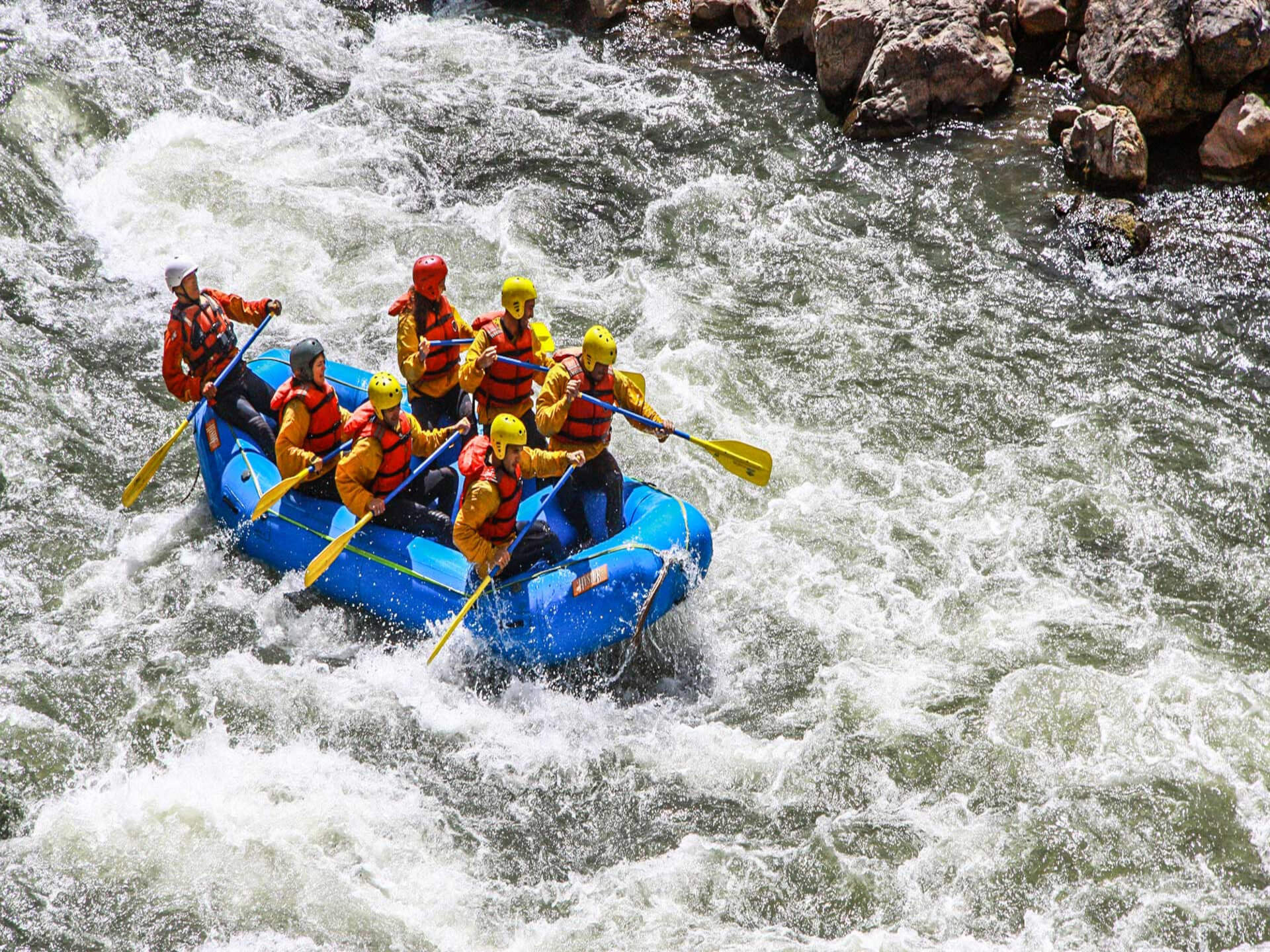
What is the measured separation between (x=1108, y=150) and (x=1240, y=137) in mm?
1096

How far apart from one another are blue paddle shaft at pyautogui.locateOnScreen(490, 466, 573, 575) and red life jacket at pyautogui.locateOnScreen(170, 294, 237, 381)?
95.9 inches

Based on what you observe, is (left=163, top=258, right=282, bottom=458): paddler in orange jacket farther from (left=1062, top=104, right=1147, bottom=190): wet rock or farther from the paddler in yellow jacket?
(left=1062, top=104, right=1147, bottom=190): wet rock

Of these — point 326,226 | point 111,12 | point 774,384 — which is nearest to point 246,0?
point 111,12

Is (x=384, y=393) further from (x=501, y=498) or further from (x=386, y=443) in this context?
(x=501, y=498)

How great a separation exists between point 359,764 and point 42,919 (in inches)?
64.0

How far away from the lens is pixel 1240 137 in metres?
9.82

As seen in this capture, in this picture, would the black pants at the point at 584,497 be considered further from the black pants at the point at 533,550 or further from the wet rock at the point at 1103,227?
the wet rock at the point at 1103,227

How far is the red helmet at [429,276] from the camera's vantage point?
7.25 meters

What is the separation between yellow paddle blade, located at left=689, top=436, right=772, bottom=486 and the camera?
23.6 feet

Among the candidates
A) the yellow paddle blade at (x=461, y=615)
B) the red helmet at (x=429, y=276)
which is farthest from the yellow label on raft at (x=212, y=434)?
the yellow paddle blade at (x=461, y=615)

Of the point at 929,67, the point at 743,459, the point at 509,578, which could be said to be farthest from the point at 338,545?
the point at 929,67

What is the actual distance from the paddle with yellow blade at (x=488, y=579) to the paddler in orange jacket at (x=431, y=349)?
91cm

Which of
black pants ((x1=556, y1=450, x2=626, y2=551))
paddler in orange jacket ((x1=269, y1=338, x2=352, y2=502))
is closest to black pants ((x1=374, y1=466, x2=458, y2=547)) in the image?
paddler in orange jacket ((x1=269, y1=338, x2=352, y2=502))

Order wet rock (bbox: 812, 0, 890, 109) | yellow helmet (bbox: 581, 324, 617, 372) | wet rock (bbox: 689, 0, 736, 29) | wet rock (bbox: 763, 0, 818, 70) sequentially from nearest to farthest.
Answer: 1. yellow helmet (bbox: 581, 324, 617, 372)
2. wet rock (bbox: 812, 0, 890, 109)
3. wet rock (bbox: 763, 0, 818, 70)
4. wet rock (bbox: 689, 0, 736, 29)
